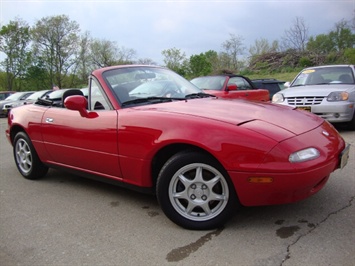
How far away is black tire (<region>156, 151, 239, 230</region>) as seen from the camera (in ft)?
8.78

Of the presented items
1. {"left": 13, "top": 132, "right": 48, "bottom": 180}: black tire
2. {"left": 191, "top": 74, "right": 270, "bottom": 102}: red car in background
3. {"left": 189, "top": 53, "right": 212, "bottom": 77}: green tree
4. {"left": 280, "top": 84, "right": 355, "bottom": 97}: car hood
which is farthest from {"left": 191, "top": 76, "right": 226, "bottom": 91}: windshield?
{"left": 189, "top": 53, "right": 212, "bottom": 77}: green tree

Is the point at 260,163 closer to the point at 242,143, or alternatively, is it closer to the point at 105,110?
the point at 242,143

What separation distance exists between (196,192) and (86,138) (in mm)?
1302

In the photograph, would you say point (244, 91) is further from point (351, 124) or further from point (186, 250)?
point (186, 250)

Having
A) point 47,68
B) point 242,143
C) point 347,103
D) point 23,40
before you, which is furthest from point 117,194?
point 47,68

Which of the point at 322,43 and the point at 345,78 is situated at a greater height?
the point at 322,43

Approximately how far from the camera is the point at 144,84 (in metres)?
3.65

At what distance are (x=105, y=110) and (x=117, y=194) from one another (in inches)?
38.6

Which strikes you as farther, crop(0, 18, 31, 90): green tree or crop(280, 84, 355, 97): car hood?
crop(0, 18, 31, 90): green tree

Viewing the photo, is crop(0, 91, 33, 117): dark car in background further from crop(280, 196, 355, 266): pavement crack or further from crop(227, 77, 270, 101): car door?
crop(280, 196, 355, 266): pavement crack

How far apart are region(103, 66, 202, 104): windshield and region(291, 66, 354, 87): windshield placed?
4.87 m

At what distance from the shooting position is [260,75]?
3088 cm

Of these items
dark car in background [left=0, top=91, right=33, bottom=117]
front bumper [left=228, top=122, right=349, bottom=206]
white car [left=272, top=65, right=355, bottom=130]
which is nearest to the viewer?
front bumper [left=228, top=122, right=349, bottom=206]

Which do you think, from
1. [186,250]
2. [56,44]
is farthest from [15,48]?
[186,250]
